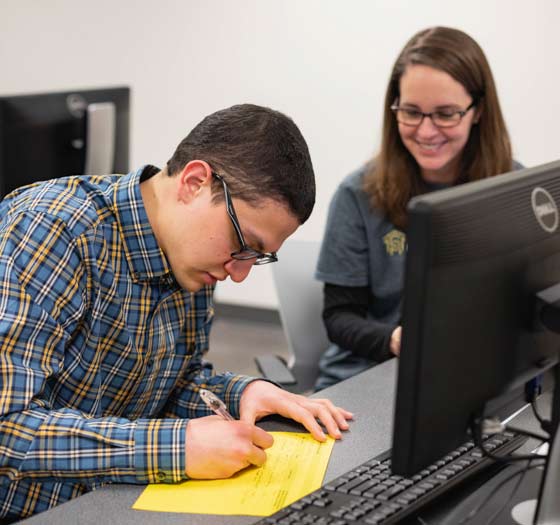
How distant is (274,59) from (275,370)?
2514mm

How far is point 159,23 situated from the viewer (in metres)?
4.41

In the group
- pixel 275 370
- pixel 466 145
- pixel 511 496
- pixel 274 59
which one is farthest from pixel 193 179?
pixel 274 59

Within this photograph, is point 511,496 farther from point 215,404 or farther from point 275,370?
point 275,370

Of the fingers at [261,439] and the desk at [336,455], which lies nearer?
the desk at [336,455]

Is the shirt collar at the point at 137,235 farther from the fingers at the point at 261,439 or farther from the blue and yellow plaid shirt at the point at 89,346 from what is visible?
the fingers at the point at 261,439

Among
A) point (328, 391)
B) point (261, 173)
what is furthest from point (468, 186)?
point (328, 391)

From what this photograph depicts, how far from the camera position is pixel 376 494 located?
3.62 feet

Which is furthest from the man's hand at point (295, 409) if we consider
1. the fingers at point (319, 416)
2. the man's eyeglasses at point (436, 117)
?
the man's eyeglasses at point (436, 117)

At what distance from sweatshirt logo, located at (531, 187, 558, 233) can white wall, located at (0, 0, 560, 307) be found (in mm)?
2837

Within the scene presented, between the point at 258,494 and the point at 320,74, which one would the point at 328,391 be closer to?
the point at 258,494

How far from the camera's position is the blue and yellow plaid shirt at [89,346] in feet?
3.83

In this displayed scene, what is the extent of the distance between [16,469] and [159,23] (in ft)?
11.7

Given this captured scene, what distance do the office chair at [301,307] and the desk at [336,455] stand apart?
0.42 metres

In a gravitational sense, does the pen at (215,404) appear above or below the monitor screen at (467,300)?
below
